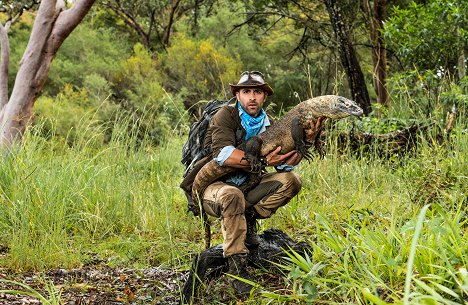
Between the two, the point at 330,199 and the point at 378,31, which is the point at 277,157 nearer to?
the point at 330,199

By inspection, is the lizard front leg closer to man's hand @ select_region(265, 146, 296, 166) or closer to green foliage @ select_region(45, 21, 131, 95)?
man's hand @ select_region(265, 146, 296, 166)

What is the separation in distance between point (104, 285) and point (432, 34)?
6.64m

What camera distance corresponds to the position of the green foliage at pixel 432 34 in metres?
9.00

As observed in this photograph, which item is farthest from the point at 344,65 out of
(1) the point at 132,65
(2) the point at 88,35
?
(2) the point at 88,35

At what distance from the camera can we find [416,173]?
19.6 feet

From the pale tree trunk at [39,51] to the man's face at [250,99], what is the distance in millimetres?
6072

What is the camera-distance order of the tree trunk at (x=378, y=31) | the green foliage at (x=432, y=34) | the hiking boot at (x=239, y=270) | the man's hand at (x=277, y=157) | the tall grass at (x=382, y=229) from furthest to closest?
the tree trunk at (x=378, y=31), the green foliage at (x=432, y=34), the man's hand at (x=277, y=157), the hiking boot at (x=239, y=270), the tall grass at (x=382, y=229)

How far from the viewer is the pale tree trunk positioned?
9.52 metres

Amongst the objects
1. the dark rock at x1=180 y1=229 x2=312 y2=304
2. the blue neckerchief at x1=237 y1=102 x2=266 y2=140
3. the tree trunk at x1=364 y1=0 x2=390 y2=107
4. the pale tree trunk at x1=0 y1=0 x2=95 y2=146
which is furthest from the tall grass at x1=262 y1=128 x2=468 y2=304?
the tree trunk at x1=364 y1=0 x2=390 y2=107

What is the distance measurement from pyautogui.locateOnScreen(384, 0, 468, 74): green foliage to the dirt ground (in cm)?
532

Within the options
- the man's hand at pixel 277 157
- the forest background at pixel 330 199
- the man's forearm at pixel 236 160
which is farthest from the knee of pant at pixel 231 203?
the forest background at pixel 330 199

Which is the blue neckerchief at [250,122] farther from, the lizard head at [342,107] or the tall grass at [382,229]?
the tall grass at [382,229]

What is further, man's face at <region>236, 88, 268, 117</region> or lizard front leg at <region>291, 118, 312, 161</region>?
man's face at <region>236, 88, 268, 117</region>

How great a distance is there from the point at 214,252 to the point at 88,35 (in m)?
22.1
